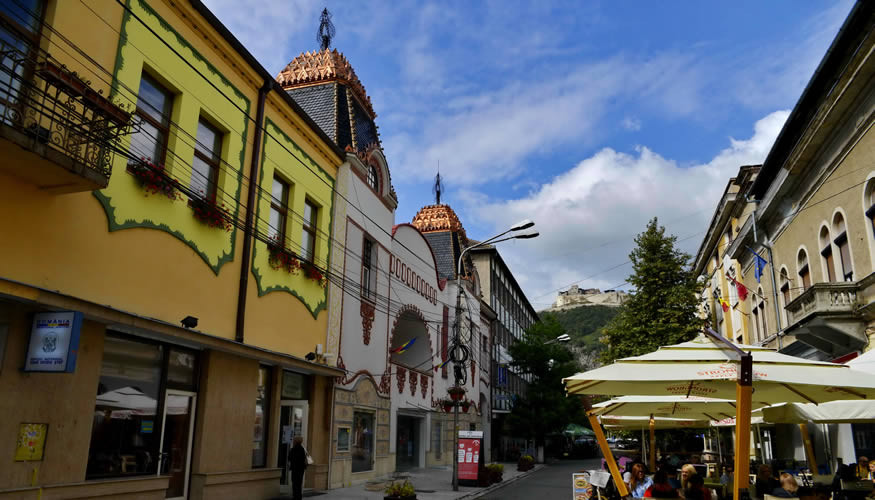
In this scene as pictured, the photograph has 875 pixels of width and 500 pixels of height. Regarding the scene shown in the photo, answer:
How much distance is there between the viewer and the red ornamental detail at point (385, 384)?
2118 centimetres

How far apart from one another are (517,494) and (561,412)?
2302 centimetres

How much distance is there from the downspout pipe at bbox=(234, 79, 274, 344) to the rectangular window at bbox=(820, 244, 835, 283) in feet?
49.1

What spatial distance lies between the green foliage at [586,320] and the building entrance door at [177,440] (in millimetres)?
135295

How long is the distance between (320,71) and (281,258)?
26.7 ft

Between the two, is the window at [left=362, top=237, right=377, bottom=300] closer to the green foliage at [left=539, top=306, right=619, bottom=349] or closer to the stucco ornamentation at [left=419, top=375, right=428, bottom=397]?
the stucco ornamentation at [left=419, top=375, right=428, bottom=397]

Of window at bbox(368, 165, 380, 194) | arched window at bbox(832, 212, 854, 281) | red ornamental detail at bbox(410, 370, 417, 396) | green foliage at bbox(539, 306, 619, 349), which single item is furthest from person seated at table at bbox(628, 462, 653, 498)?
green foliage at bbox(539, 306, 619, 349)

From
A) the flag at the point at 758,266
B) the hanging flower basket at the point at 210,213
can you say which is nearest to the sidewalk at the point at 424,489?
the hanging flower basket at the point at 210,213

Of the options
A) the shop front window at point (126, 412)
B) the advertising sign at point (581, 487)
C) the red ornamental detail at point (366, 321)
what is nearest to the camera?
the shop front window at point (126, 412)

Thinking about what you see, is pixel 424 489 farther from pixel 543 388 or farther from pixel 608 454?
pixel 543 388

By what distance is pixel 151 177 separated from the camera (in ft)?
35.2

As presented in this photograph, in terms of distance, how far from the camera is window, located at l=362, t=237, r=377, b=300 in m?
20.2

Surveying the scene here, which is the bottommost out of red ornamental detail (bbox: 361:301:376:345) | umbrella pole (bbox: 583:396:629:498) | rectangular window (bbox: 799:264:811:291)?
umbrella pole (bbox: 583:396:629:498)

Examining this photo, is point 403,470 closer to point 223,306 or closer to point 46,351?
point 223,306

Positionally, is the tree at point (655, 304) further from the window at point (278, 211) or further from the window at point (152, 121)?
the window at point (152, 121)
